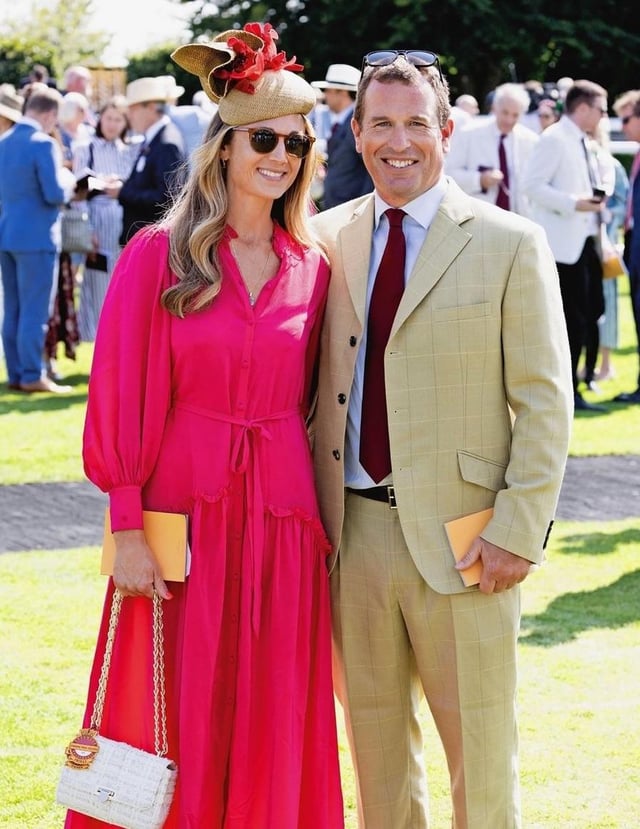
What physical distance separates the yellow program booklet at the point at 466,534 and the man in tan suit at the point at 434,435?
21 mm

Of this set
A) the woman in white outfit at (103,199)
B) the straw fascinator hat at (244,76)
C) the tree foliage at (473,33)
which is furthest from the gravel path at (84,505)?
the tree foliage at (473,33)

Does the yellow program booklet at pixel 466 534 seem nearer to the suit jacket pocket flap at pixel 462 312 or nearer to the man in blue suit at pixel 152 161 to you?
the suit jacket pocket flap at pixel 462 312

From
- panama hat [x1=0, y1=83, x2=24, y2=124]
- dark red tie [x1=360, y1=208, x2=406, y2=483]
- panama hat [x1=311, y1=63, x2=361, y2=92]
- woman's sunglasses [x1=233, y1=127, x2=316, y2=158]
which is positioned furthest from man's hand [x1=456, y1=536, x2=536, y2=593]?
panama hat [x1=311, y1=63, x2=361, y2=92]

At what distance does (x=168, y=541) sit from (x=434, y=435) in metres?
0.75

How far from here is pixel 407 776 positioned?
3.78m

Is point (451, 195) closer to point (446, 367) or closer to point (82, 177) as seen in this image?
point (446, 367)

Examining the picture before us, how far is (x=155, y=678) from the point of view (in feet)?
11.7

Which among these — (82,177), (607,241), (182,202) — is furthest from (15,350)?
(182,202)

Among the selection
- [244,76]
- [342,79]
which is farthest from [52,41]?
[244,76]

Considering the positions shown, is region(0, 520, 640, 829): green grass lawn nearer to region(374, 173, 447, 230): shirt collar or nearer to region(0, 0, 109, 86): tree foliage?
region(374, 173, 447, 230): shirt collar

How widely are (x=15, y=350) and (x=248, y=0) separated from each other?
84.4 feet

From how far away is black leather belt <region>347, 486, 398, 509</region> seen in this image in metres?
3.56

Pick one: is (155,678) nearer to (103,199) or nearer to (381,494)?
(381,494)

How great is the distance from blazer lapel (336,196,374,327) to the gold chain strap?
37.3 inches
